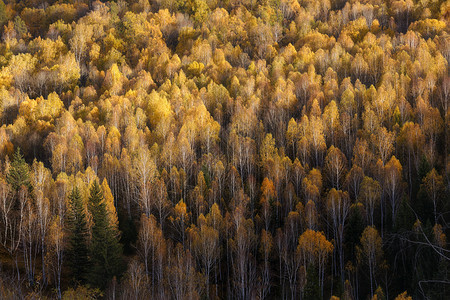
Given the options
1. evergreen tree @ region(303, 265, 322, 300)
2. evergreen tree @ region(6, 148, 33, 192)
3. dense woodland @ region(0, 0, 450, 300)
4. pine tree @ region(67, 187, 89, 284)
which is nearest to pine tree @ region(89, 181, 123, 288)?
dense woodland @ region(0, 0, 450, 300)

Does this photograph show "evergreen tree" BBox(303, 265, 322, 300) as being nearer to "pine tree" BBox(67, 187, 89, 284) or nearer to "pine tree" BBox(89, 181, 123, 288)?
"pine tree" BBox(89, 181, 123, 288)

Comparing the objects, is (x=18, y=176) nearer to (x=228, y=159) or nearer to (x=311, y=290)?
(x=228, y=159)

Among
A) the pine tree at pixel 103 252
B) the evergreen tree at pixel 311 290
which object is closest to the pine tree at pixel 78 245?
the pine tree at pixel 103 252

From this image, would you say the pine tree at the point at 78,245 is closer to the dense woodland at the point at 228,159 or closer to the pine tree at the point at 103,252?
the dense woodland at the point at 228,159

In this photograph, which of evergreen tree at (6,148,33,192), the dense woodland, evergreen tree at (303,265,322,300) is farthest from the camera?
evergreen tree at (6,148,33,192)

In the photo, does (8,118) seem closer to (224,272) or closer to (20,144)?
(20,144)

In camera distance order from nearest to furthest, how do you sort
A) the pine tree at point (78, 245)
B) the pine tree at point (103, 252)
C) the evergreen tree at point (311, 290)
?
the evergreen tree at point (311, 290) < the pine tree at point (103, 252) < the pine tree at point (78, 245)
